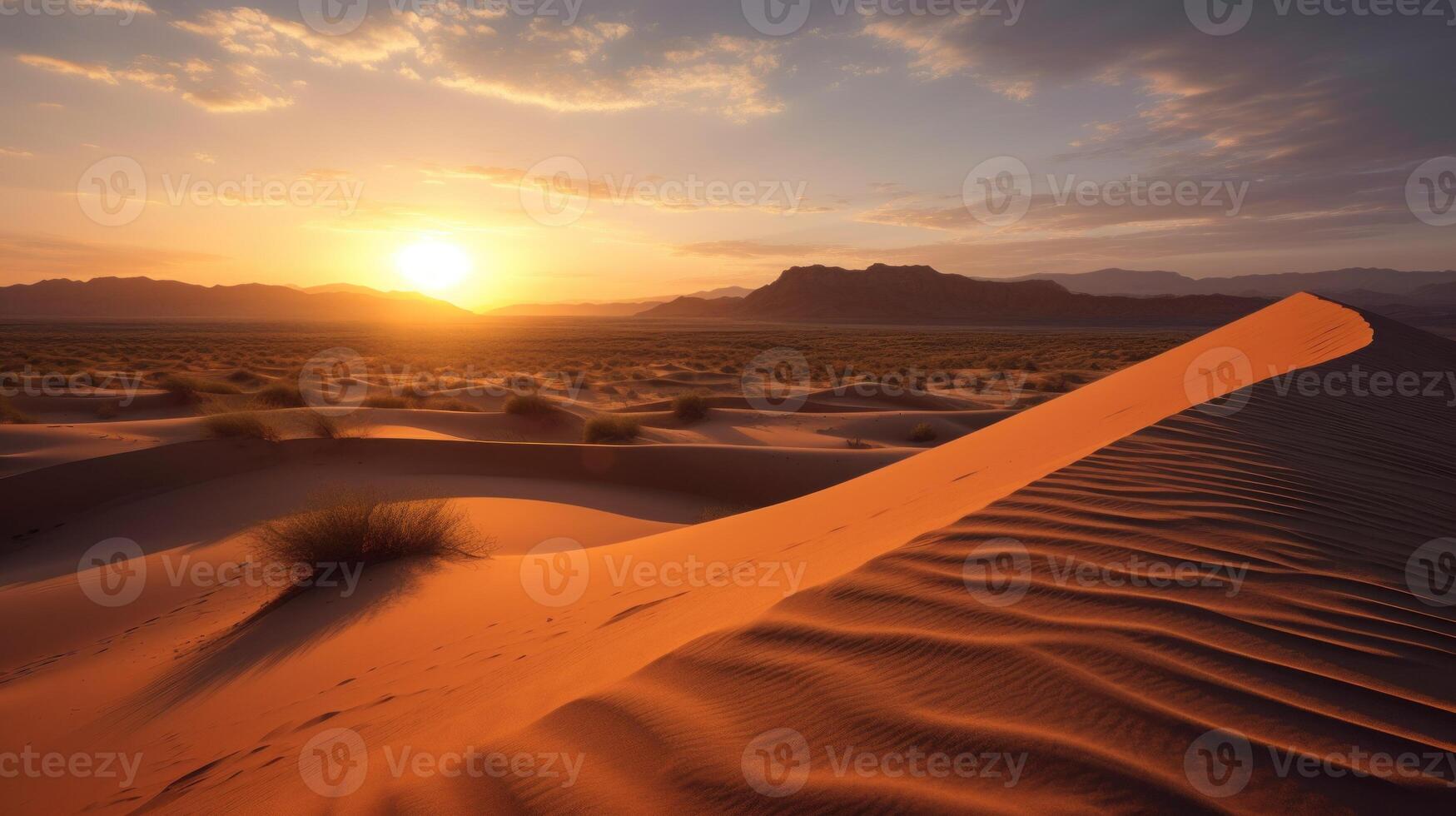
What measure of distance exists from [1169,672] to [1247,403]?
13.1ft

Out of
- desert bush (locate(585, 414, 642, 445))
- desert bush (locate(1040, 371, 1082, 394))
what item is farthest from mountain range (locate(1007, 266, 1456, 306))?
desert bush (locate(585, 414, 642, 445))

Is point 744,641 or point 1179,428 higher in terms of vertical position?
point 1179,428

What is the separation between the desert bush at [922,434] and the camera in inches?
555

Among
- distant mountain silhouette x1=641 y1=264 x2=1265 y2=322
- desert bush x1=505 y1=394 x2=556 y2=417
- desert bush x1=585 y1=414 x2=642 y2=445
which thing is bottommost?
desert bush x1=585 y1=414 x2=642 y2=445

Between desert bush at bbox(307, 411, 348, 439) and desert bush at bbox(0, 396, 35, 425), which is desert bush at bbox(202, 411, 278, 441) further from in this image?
desert bush at bbox(0, 396, 35, 425)

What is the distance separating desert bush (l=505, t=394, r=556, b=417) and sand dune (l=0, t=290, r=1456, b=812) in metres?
9.02

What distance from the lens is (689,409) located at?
16.1m

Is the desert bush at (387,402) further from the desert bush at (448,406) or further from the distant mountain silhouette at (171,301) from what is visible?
the distant mountain silhouette at (171,301)

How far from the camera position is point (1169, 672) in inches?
68.4

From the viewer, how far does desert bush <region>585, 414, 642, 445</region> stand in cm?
1265

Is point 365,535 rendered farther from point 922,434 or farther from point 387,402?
point 387,402

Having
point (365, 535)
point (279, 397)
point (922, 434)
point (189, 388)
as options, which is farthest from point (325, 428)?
point (922, 434)

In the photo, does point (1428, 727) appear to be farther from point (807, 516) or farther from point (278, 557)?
point (278, 557)

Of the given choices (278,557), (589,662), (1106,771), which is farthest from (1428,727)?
(278,557)
